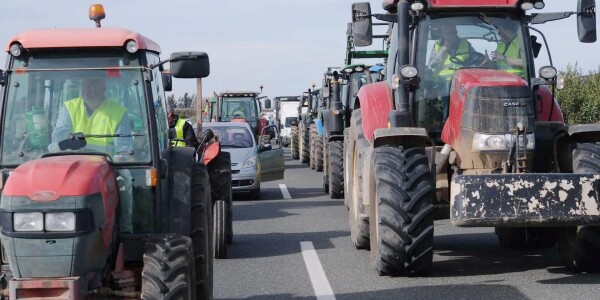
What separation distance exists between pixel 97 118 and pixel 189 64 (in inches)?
30.9

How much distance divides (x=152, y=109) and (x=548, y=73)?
15.4 ft

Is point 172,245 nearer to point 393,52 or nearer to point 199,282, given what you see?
point 199,282

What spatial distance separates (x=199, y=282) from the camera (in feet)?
27.2

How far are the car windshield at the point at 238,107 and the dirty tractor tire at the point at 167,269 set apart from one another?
1155 inches

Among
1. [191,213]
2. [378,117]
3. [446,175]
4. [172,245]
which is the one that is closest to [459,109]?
[446,175]

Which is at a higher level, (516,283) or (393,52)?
(393,52)

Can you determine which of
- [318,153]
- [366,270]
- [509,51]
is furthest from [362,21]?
[318,153]

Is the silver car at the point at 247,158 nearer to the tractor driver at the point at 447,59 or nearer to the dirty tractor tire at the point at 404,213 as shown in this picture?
the tractor driver at the point at 447,59

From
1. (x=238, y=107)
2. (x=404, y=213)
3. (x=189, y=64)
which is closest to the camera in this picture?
(x=189, y=64)

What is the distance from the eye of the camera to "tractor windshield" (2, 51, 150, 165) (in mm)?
8055

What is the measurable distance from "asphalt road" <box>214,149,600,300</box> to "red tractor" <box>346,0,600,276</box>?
12.2 inches

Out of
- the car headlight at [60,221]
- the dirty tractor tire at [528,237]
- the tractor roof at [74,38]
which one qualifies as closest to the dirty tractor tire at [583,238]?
the dirty tractor tire at [528,237]

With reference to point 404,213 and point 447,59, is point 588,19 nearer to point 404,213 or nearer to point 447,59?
point 447,59

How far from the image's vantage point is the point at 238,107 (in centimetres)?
3722
